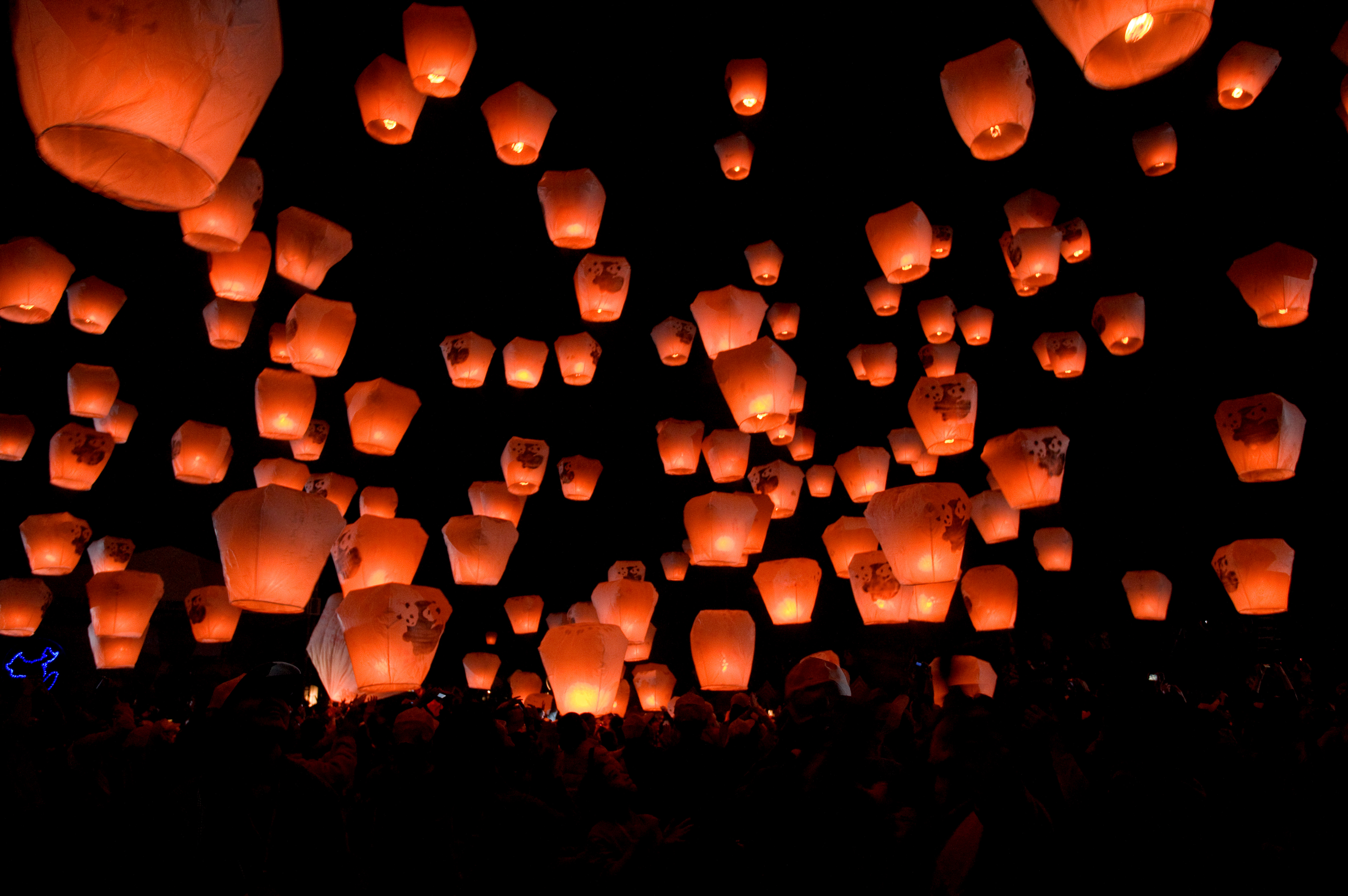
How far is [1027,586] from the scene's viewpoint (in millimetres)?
11031

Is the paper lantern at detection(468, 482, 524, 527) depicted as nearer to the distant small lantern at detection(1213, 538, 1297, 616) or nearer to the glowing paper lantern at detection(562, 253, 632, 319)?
the glowing paper lantern at detection(562, 253, 632, 319)

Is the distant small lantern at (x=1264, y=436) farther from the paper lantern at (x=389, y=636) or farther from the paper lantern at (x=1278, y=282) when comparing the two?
the paper lantern at (x=389, y=636)

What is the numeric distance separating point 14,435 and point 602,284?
5.74 metres

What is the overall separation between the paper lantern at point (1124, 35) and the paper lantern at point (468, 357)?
5423 mm

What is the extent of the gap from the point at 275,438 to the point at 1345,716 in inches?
256

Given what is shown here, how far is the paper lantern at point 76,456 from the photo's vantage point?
7.06 meters

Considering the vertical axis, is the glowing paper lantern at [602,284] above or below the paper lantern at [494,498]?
above

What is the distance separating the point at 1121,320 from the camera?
6238 millimetres

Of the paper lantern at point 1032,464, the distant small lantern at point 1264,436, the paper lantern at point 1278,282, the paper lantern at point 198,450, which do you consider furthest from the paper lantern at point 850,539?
the paper lantern at point 198,450

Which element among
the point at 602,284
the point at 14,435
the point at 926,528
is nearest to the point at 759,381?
the point at 926,528

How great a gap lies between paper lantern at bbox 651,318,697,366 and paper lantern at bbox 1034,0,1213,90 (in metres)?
4.62

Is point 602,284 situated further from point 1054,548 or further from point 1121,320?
point 1054,548

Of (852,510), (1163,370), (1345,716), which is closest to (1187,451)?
(1163,370)

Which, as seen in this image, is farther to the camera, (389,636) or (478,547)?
(478,547)
